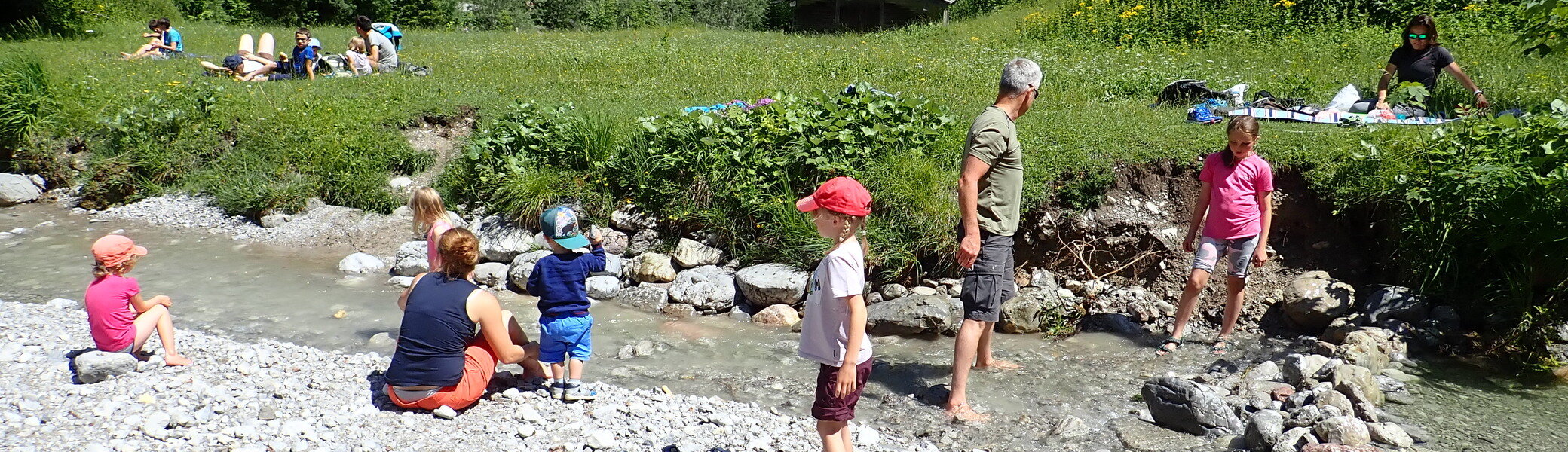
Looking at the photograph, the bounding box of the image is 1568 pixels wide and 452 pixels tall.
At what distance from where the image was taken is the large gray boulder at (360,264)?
8.16 m

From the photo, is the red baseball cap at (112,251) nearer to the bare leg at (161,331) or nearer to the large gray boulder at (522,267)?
the bare leg at (161,331)

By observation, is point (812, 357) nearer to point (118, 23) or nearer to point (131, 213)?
point (131, 213)

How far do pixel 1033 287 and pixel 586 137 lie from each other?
4226 millimetres

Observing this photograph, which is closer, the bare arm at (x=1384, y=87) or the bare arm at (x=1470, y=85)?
the bare arm at (x=1470, y=85)

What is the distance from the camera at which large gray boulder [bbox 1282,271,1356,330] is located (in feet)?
20.7

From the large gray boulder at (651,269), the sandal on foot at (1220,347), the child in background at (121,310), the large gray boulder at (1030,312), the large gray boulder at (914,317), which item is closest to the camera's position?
the child in background at (121,310)

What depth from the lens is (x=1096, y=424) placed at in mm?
4875

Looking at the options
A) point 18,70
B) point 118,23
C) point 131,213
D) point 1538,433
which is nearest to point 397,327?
point 131,213

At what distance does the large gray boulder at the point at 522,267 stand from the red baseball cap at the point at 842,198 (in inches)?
182

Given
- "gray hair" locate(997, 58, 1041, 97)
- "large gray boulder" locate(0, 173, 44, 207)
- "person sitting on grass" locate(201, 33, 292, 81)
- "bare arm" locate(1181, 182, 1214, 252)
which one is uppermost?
"gray hair" locate(997, 58, 1041, 97)

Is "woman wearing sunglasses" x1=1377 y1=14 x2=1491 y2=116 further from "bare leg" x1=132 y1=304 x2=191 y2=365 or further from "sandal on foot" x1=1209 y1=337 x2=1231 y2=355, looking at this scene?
"bare leg" x1=132 y1=304 x2=191 y2=365

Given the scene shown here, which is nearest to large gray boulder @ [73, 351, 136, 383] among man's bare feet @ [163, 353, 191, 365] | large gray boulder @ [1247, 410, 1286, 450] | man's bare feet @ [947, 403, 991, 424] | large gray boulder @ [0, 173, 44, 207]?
man's bare feet @ [163, 353, 191, 365]

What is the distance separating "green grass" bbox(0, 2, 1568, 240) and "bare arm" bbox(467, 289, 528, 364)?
355cm

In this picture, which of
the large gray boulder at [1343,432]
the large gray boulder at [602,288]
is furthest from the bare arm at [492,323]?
the large gray boulder at [1343,432]
